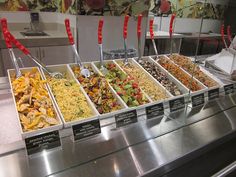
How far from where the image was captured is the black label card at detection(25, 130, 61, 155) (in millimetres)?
578

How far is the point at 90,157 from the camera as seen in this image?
0.62 m

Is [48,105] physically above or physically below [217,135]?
above

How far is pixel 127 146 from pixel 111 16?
189cm

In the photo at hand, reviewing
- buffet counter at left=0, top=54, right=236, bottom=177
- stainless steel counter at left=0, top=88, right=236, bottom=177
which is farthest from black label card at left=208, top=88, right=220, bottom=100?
stainless steel counter at left=0, top=88, right=236, bottom=177

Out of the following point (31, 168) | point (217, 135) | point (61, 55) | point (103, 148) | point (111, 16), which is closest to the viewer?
point (31, 168)

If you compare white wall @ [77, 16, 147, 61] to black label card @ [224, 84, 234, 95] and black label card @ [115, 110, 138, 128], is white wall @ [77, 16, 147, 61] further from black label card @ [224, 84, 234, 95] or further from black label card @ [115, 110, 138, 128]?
black label card @ [115, 110, 138, 128]

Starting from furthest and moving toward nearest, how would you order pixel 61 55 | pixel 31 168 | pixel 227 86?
1. pixel 61 55
2. pixel 227 86
3. pixel 31 168

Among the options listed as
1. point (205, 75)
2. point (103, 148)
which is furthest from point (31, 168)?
point (205, 75)

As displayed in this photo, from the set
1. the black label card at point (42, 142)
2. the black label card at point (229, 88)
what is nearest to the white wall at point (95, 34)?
the black label card at point (229, 88)

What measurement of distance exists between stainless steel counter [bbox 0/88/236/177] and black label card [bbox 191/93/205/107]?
0.20ft

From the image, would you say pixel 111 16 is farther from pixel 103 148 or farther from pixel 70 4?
pixel 103 148

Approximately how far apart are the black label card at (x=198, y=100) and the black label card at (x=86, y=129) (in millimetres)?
472

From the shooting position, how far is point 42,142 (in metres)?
0.59

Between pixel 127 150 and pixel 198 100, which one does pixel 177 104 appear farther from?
pixel 127 150
